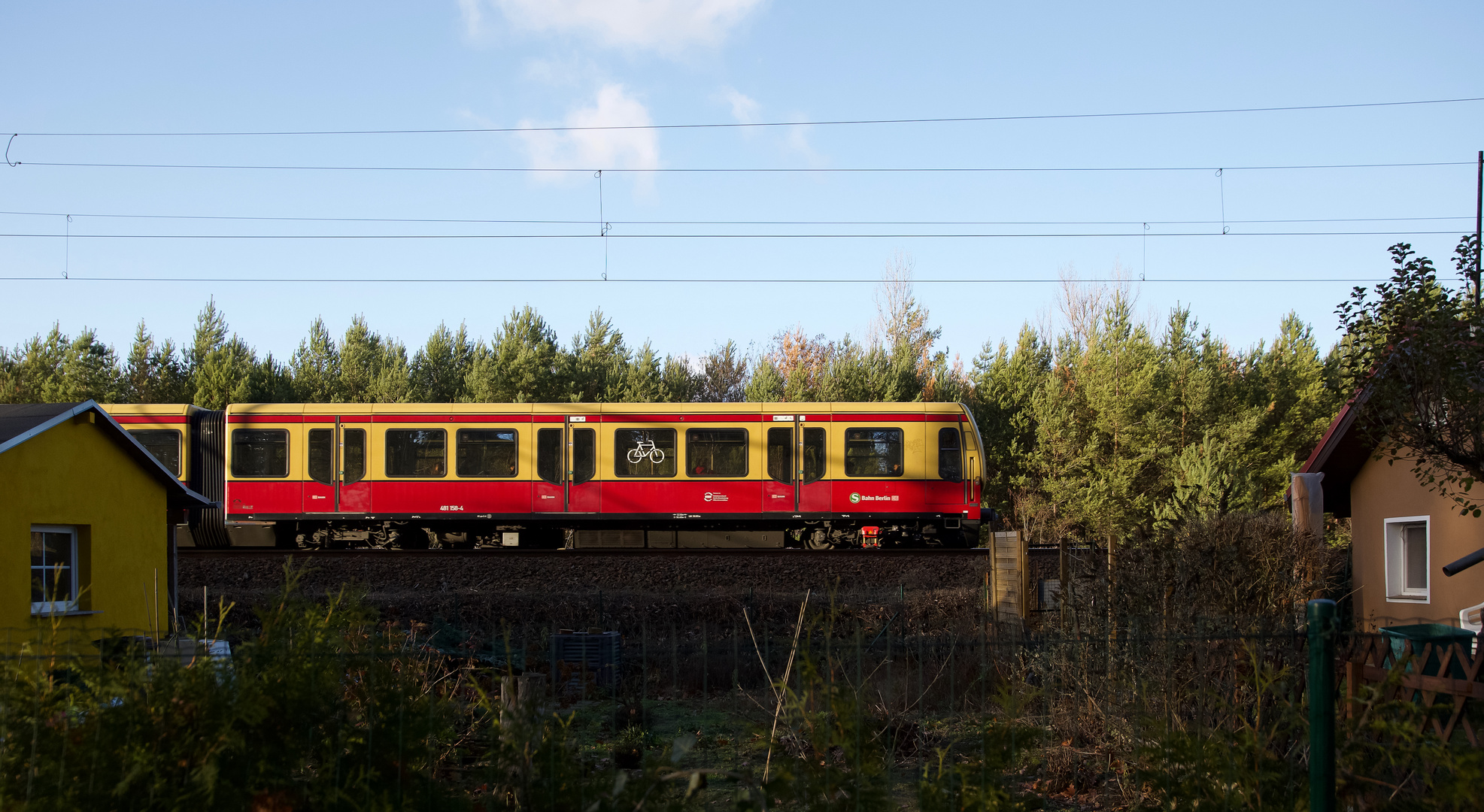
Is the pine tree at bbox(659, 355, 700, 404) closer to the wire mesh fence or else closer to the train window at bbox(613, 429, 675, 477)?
the train window at bbox(613, 429, 675, 477)

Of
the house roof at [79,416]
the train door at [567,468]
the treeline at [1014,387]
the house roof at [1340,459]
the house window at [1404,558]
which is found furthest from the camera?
the treeline at [1014,387]

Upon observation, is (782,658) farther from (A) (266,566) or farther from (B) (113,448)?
(A) (266,566)

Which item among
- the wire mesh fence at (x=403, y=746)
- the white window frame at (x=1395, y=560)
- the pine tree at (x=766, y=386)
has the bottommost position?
the white window frame at (x=1395, y=560)

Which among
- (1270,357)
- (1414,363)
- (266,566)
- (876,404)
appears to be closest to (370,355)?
(266,566)

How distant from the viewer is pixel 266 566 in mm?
16703

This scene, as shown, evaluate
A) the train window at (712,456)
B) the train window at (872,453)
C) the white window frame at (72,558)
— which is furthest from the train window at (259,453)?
the train window at (872,453)

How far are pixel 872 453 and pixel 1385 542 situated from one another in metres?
7.93

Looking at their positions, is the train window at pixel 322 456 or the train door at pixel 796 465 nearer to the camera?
the train door at pixel 796 465

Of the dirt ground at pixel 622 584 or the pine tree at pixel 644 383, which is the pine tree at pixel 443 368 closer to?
the pine tree at pixel 644 383

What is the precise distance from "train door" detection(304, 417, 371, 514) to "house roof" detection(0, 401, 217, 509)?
12.1 ft

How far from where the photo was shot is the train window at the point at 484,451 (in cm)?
1828

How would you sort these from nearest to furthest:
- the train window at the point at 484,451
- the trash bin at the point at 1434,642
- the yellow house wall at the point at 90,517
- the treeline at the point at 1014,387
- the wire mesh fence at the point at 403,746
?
the wire mesh fence at the point at 403,746, the trash bin at the point at 1434,642, the yellow house wall at the point at 90,517, the train window at the point at 484,451, the treeline at the point at 1014,387

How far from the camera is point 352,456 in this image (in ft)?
60.1

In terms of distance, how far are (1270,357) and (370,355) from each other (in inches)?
1320
